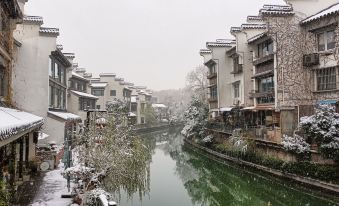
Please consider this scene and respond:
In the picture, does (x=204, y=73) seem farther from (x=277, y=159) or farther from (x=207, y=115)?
(x=277, y=159)

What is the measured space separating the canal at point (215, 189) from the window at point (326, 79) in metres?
8.48

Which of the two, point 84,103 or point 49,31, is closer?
point 49,31

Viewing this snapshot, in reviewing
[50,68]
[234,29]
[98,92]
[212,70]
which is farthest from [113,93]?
[234,29]

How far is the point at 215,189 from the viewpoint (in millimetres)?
23266

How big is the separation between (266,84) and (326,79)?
247 inches

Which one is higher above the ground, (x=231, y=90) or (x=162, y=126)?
(x=231, y=90)

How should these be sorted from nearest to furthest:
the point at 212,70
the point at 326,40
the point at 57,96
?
the point at 326,40, the point at 57,96, the point at 212,70

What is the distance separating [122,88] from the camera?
68000mm

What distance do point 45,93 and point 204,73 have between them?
3832cm

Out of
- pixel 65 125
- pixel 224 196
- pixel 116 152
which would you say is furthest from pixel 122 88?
pixel 116 152

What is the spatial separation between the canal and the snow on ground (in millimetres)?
3023

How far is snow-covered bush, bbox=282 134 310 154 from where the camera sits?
21.5 m

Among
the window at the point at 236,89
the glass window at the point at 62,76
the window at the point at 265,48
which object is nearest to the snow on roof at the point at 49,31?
the glass window at the point at 62,76

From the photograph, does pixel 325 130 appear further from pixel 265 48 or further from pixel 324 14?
pixel 265 48
